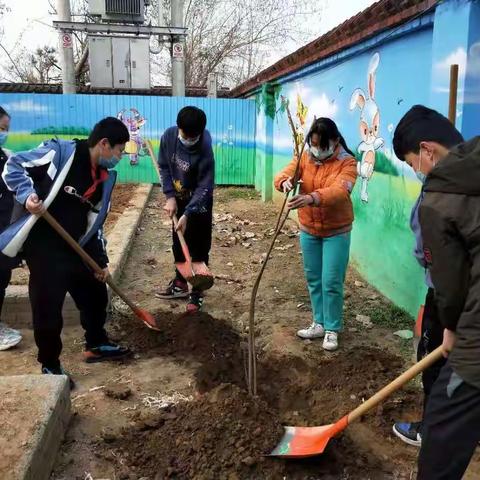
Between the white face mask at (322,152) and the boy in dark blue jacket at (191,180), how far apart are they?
1.03m

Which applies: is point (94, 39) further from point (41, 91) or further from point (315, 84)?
point (315, 84)

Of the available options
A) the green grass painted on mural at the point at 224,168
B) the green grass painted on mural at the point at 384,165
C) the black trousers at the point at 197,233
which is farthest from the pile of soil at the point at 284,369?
the green grass painted on mural at the point at 224,168

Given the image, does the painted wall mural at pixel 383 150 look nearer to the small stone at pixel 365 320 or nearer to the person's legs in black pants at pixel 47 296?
the small stone at pixel 365 320

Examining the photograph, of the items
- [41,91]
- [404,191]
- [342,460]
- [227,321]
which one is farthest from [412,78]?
[41,91]

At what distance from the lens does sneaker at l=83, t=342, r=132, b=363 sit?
371 centimetres

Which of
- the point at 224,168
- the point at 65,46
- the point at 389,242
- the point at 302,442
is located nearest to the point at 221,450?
the point at 302,442

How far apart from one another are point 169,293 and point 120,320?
751 mm

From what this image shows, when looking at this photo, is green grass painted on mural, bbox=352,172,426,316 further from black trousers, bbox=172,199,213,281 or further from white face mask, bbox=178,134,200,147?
white face mask, bbox=178,134,200,147

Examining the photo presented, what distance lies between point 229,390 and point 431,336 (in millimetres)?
1124

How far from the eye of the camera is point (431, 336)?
8.33 feet

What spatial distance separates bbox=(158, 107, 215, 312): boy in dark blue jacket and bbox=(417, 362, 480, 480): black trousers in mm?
2918

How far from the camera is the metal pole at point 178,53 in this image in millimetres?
13484

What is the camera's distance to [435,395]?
72.4 inches

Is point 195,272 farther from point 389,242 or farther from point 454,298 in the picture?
point 454,298
